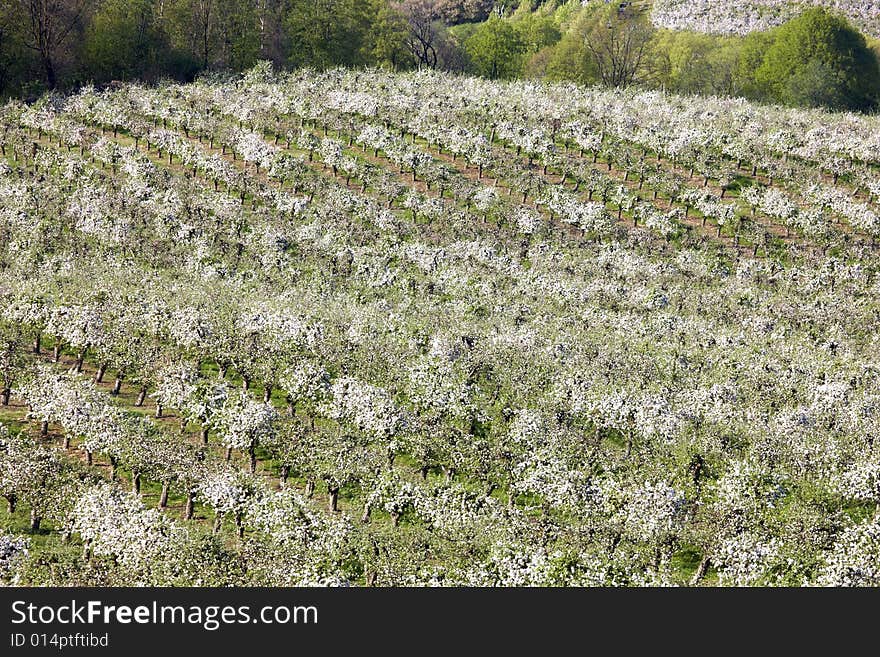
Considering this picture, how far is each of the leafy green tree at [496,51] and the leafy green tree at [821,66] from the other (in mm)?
50717

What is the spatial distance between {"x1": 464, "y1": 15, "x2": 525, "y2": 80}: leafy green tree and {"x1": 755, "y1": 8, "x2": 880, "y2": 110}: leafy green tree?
50717 mm

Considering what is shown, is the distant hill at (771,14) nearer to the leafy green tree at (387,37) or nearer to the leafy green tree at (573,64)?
the leafy green tree at (573,64)

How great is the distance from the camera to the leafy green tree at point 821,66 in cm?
12794

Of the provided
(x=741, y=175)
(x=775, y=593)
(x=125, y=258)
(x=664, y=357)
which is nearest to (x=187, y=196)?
(x=125, y=258)

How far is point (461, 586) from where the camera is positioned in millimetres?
39656

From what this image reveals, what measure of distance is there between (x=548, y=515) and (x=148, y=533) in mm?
22806

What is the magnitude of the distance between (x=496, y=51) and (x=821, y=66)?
207ft

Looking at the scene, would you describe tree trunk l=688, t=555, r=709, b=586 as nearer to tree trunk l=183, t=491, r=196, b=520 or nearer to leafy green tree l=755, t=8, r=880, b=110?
tree trunk l=183, t=491, r=196, b=520

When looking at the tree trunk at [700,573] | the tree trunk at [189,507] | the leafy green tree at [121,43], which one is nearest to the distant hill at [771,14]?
the leafy green tree at [121,43]

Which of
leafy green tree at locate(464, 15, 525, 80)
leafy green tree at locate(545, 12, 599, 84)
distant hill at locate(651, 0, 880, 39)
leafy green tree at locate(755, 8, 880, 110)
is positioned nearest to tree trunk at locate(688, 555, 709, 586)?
leafy green tree at locate(755, 8, 880, 110)

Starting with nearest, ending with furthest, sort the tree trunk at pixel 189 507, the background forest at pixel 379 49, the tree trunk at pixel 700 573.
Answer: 1. the tree trunk at pixel 700 573
2. the tree trunk at pixel 189 507
3. the background forest at pixel 379 49

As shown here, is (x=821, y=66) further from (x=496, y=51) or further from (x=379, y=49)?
(x=379, y=49)

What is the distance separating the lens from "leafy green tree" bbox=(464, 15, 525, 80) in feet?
545

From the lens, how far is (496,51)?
544ft
